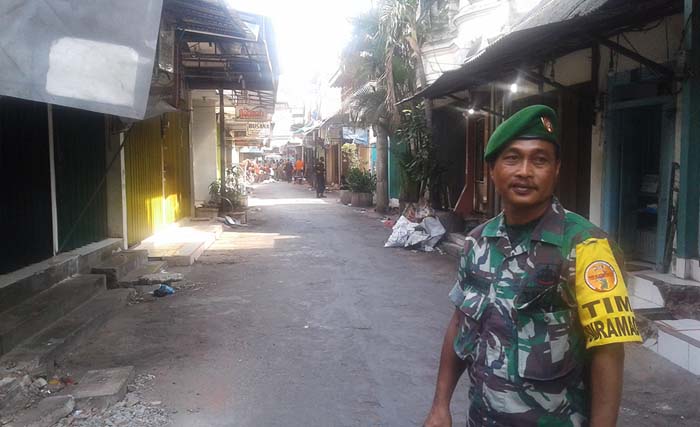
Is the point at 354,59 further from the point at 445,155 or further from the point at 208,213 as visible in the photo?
the point at 208,213

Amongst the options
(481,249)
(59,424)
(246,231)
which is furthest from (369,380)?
(246,231)

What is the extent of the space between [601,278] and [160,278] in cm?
788

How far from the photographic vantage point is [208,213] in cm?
1705

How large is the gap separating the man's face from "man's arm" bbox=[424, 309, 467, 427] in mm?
483

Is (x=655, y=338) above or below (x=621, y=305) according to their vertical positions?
below

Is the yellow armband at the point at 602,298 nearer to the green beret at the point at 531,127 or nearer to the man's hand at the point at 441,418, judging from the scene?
the green beret at the point at 531,127

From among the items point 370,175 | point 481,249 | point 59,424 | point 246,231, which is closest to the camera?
point 481,249

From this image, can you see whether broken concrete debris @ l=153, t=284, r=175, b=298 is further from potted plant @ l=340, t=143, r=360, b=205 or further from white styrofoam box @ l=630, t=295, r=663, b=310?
potted plant @ l=340, t=143, r=360, b=205

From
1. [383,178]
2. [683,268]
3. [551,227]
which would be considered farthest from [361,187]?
[551,227]

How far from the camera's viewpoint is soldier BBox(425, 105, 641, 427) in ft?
5.84

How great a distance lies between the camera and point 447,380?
87.2 inches

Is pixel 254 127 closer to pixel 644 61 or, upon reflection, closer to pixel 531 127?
pixel 644 61

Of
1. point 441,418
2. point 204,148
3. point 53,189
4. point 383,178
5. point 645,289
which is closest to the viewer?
point 441,418

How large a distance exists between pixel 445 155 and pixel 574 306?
48.3 ft
